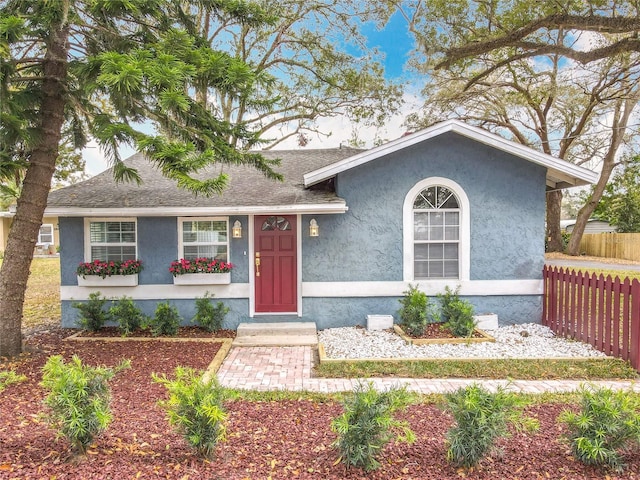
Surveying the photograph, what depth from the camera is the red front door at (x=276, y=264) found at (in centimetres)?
815

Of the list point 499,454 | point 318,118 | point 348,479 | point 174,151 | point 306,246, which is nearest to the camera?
point 348,479

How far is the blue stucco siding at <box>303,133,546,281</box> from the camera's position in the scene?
7949 millimetres

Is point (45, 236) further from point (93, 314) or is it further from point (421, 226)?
point (421, 226)

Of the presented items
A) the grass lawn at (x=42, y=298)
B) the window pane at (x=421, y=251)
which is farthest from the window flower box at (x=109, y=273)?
the window pane at (x=421, y=251)

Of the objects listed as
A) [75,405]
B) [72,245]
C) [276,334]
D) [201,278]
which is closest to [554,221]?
[276,334]

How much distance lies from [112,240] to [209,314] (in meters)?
2.66

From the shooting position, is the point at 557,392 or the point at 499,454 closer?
the point at 499,454

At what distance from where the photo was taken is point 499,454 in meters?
3.22

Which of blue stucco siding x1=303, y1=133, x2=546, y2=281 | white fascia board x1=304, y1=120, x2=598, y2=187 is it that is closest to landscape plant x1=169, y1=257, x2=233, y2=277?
blue stucco siding x1=303, y1=133, x2=546, y2=281

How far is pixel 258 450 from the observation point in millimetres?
3395

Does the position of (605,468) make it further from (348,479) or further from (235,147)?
(235,147)

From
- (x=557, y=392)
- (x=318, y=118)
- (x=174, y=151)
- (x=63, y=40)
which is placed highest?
(x=318, y=118)

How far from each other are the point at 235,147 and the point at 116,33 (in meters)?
2.32

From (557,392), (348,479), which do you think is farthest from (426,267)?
(348,479)
